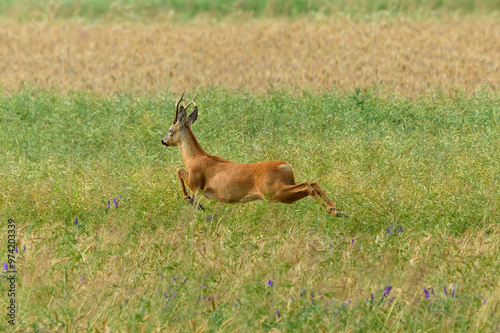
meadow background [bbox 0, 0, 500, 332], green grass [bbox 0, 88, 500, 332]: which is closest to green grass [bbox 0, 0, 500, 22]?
meadow background [bbox 0, 0, 500, 332]

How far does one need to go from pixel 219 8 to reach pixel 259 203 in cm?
1701

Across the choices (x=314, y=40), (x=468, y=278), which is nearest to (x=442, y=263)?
(x=468, y=278)

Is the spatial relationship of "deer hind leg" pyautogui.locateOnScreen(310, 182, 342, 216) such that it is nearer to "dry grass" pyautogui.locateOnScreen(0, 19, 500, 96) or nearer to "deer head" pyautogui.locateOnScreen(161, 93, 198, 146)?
"deer head" pyautogui.locateOnScreen(161, 93, 198, 146)

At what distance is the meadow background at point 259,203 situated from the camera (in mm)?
4488

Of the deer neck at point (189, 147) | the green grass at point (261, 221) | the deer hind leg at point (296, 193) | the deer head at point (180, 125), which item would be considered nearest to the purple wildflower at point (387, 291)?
the green grass at point (261, 221)

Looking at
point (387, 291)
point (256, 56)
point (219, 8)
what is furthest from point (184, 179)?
point (219, 8)

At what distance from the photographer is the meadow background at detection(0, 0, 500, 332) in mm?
4488

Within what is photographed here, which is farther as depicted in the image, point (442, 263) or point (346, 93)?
point (346, 93)

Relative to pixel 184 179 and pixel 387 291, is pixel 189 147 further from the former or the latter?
pixel 387 291

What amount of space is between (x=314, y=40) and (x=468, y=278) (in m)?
12.5

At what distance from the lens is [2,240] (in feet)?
19.5

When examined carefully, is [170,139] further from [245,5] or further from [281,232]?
[245,5]

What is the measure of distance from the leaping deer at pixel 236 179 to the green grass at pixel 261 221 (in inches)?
9.8

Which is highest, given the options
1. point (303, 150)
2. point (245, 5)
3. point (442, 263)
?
point (442, 263)
